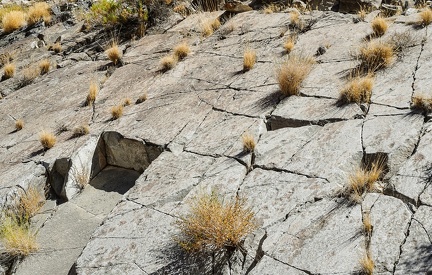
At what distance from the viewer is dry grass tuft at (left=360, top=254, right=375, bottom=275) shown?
158 inches

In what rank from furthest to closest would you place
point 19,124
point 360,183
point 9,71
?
point 9,71
point 19,124
point 360,183

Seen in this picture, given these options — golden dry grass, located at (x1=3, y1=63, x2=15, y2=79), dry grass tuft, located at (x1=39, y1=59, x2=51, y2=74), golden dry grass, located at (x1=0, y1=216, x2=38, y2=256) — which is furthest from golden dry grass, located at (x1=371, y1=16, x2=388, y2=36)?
golden dry grass, located at (x1=3, y1=63, x2=15, y2=79)

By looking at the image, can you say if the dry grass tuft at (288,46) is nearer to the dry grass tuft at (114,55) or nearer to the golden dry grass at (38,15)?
the dry grass tuft at (114,55)

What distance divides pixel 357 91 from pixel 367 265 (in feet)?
9.37

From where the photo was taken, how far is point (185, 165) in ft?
20.7

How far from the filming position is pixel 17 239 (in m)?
6.09

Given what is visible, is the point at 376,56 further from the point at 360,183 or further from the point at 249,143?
the point at 360,183

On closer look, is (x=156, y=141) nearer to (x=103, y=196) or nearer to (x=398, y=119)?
(x=103, y=196)

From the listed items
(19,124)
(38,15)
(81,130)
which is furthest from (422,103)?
(38,15)

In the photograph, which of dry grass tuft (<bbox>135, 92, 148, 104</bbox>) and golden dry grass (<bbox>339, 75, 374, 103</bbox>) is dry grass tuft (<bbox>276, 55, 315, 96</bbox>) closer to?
golden dry grass (<bbox>339, 75, 374, 103</bbox>)

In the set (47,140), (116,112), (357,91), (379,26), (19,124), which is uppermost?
(379,26)

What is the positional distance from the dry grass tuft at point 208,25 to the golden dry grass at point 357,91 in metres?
4.42

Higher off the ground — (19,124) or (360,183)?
(360,183)

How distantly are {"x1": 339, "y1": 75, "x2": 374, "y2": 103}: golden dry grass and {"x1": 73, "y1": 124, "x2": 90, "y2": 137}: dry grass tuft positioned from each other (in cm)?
381
